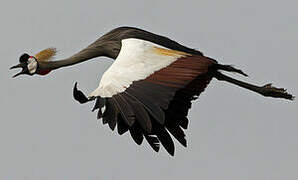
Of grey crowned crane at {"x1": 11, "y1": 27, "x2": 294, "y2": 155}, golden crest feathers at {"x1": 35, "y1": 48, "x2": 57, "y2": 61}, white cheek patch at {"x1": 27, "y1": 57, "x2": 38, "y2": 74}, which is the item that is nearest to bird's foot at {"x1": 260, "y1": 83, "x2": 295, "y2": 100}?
grey crowned crane at {"x1": 11, "y1": 27, "x2": 294, "y2": 155}

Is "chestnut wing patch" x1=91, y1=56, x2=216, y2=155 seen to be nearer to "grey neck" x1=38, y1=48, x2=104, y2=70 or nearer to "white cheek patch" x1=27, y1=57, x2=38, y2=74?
"grey neck" x1=38, y1=48, x2=104, y2=70

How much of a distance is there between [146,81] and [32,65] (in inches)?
141

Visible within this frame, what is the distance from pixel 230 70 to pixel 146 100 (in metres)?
2.16

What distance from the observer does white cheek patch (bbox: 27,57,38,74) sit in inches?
598

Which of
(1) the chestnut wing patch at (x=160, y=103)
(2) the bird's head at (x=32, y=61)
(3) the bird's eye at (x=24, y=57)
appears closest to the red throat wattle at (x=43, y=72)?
(2) the bird's head at (x=32, y=61)

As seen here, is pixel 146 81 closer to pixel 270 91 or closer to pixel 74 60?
pixel 74 60

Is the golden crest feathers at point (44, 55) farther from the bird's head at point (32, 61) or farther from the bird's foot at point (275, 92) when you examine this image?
the bird's foot at point (275, 92)

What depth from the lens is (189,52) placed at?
45.0 ft

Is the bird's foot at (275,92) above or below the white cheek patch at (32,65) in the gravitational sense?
above

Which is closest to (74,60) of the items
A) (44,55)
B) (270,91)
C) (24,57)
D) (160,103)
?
(44,55)

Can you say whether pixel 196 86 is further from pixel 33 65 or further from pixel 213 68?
pixel 33 65

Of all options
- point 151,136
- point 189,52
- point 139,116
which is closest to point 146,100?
point 139,116

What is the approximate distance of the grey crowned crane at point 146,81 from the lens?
11758 mm

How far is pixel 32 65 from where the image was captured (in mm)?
15219
